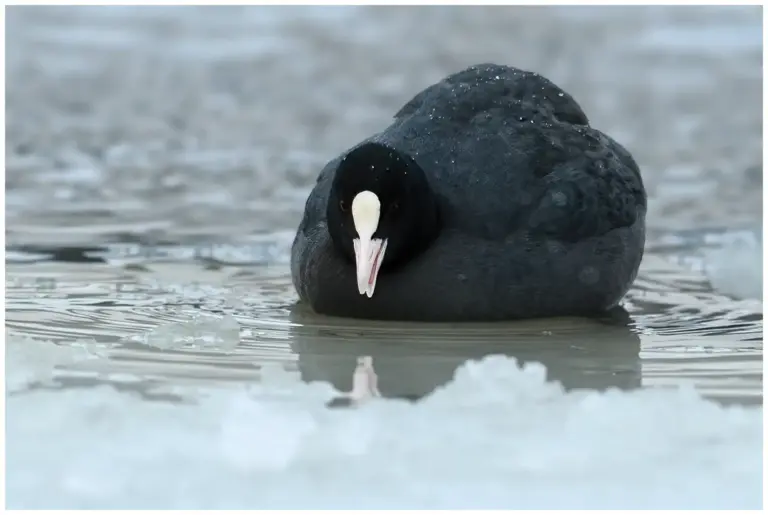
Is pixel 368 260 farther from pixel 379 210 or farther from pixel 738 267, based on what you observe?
pixel 738 267

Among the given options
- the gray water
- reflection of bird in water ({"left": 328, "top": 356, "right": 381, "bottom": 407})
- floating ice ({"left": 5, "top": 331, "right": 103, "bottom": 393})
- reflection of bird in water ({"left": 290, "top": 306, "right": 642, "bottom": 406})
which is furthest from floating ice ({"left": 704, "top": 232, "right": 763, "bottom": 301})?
floating ice ({"left": 5, "top": 331, "right": 103, "bottom": 393})

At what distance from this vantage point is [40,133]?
34.5 ft

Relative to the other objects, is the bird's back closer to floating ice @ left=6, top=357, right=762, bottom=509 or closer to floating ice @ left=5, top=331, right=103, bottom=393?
floating ice @ left=6, top=357, right=762, bottom=509

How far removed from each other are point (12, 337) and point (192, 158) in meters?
4.78

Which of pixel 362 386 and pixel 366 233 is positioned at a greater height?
pixel 366 233

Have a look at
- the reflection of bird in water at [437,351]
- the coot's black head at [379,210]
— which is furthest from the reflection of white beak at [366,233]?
the reflection of bird in water at [437,351]

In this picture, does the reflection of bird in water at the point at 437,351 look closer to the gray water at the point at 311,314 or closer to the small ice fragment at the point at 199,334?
the gray water at the point at 311,314

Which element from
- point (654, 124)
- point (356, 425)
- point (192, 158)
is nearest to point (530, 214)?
point (356, 425)

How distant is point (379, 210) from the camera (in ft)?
17.5

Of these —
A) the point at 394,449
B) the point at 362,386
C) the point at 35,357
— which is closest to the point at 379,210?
the point at 362,386

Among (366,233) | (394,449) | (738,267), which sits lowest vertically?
(394,449)

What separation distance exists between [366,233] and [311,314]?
0.68 m

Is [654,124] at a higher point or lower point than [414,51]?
lower

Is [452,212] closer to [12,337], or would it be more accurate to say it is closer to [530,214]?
[530,214]
